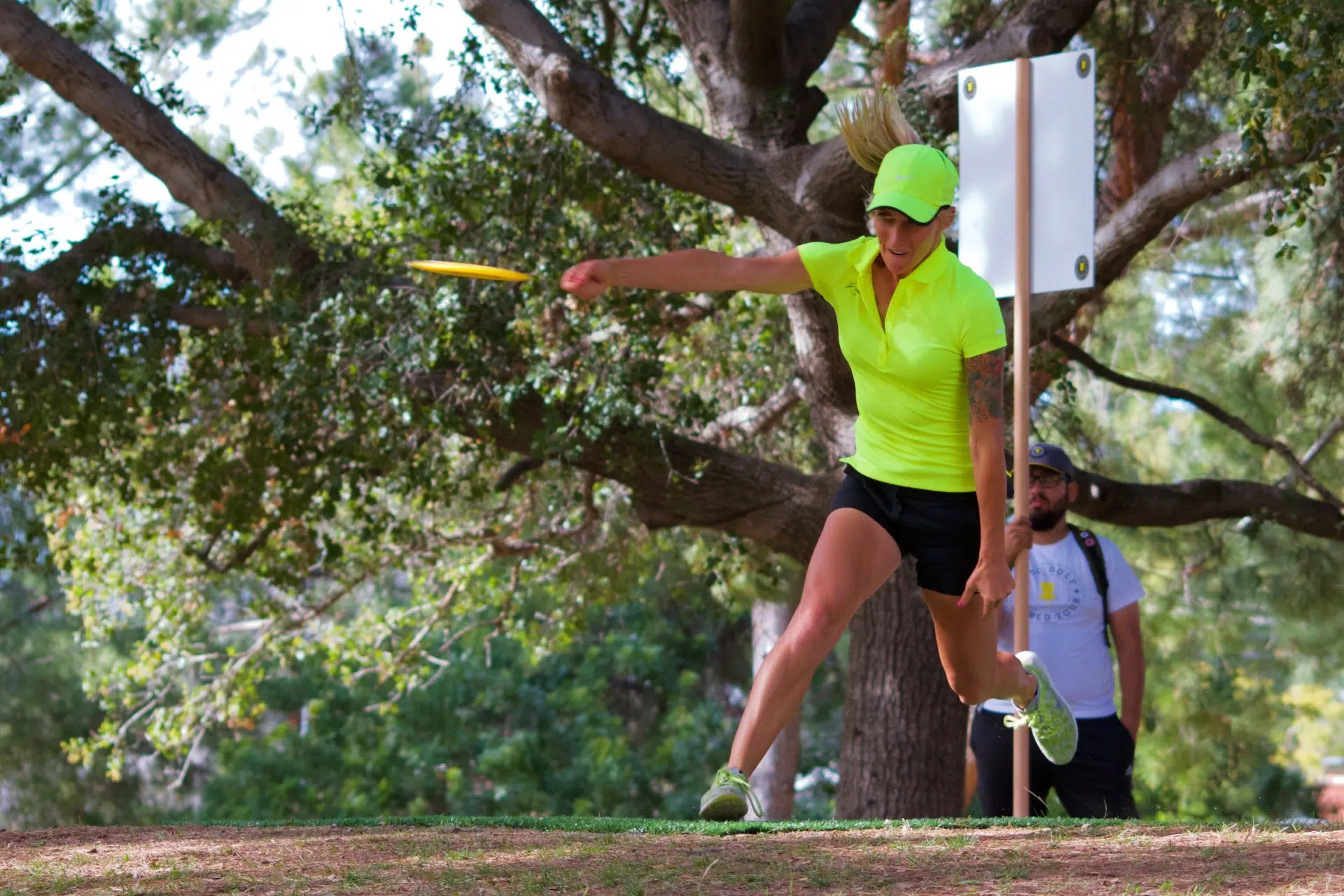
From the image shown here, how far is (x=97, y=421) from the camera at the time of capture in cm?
822

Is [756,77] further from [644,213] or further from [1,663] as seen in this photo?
[1,663]

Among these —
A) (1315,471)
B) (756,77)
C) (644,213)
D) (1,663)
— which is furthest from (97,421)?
(1,663)

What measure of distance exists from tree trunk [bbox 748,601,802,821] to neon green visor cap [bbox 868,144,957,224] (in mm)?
10305

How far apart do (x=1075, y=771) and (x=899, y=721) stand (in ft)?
8.12

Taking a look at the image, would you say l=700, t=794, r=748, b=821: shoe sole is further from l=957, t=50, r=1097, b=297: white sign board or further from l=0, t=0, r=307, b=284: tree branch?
l=0, t=0, r=307, b=284: tree branch

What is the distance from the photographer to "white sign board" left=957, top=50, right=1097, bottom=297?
16.8ft

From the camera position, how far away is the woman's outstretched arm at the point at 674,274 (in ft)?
12.3

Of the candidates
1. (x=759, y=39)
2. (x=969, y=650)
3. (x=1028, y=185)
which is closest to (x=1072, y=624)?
(x=969, y=650)

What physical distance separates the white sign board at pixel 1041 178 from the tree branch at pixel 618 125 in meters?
2.12

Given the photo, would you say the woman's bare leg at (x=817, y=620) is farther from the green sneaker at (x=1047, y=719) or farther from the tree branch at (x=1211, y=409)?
the tree branch at (x=1211, y=409)

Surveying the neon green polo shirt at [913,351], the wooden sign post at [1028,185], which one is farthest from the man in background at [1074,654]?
the neon green polo shirt at [913,351]

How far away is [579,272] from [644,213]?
500 centimetres

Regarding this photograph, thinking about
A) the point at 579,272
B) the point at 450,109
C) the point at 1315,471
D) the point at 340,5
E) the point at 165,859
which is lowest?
the point at 165,859

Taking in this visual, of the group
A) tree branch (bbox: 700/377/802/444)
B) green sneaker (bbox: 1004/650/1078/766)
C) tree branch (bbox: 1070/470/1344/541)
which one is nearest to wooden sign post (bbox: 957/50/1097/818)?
green sneaker (bbox: 1004/650/1078/766)
